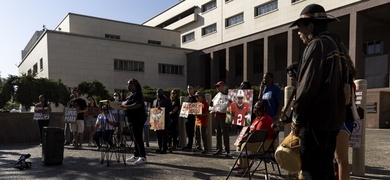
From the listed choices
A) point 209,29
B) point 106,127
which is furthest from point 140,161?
point 209,29

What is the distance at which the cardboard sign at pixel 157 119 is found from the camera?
8.73m

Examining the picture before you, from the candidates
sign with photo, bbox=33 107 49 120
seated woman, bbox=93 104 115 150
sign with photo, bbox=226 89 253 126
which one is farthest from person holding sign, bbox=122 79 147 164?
sign with photo, bbox=33 107 49 120

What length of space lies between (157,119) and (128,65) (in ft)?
91.7

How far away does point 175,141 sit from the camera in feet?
31.6

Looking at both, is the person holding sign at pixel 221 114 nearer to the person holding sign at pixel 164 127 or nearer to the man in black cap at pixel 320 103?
the person holding sign at pixel 164 127

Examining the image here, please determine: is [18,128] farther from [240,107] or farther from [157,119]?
[240,107]

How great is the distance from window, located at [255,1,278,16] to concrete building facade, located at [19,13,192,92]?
33.8 feet

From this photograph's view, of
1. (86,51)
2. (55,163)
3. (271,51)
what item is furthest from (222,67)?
(55,163)

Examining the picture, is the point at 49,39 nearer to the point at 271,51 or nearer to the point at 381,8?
the point at 271,51

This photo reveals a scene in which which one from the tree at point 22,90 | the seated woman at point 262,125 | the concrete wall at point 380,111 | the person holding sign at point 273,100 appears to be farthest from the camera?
the concrete wall at point 380,111

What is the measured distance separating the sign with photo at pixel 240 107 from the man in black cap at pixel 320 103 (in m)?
4.21

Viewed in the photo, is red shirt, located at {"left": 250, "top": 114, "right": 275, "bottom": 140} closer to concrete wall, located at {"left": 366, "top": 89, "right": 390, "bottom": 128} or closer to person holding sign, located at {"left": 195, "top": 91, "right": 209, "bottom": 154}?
person holding sign, located at {"left": 195, "top": 91, "right": 209, "bottom": 154}

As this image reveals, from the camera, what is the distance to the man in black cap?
7.93 ft

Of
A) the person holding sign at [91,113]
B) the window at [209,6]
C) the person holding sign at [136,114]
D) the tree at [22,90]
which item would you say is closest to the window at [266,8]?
the window at [209,6]
